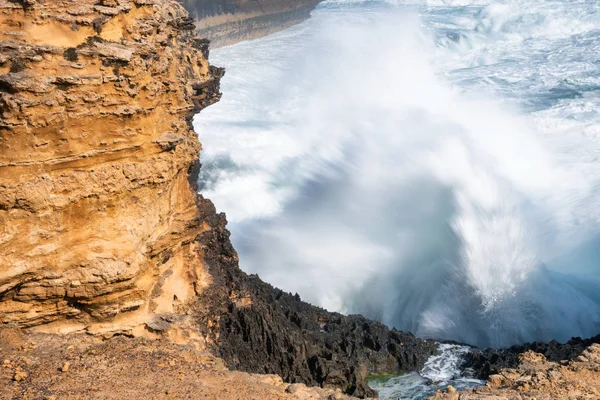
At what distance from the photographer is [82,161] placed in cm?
701

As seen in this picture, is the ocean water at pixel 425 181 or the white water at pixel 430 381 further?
the ocean water at pixel 425 181

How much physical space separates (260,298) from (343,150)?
1549 centimetres

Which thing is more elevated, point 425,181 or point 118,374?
point 118,374

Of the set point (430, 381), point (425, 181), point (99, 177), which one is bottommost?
point (425, 181)

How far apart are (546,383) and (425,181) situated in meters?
14.5

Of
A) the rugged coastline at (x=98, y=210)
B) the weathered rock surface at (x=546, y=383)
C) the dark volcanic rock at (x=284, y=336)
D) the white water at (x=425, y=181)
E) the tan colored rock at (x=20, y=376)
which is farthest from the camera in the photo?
the white water at (x=425, y=181)

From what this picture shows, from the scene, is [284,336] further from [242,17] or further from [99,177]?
[242,17]

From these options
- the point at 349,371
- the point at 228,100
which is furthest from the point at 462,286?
the point at 228,100

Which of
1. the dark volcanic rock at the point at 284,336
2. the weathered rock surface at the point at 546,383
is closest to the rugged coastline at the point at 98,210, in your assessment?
the weathered rock surface at the point at 546,383

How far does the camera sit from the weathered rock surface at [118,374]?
631 cm

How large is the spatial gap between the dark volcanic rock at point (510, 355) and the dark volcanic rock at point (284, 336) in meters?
0.93

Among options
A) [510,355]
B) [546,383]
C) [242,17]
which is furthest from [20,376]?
[242,17]

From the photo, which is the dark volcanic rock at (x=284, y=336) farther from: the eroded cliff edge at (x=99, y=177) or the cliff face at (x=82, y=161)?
the cliff face at (x=82, y=161)

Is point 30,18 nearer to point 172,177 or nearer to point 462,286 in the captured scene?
point 172,177
